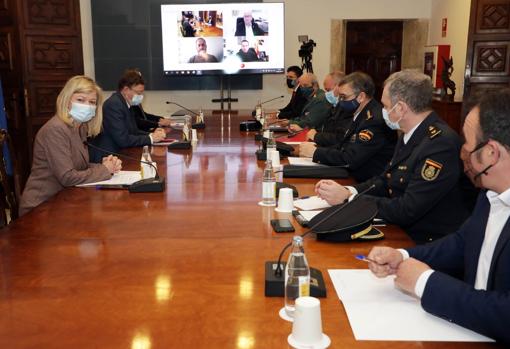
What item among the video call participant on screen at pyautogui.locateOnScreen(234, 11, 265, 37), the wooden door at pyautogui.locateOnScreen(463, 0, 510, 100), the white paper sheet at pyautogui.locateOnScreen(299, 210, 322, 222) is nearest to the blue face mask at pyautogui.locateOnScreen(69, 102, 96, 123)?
the white paper sheet at pyautogui.locateOnScreen(299, 210, 322, 222)

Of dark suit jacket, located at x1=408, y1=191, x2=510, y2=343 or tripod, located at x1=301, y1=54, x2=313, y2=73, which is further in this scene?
tripod, located at x1=301, y1=54, x2=313, y2=73

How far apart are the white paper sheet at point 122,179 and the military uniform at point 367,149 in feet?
3.65

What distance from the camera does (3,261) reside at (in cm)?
167

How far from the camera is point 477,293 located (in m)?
1.22

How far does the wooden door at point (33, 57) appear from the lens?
18.6ft

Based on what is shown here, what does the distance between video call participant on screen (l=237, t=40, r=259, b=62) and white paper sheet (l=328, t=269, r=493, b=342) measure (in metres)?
6.43

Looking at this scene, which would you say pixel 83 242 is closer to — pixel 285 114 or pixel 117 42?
pixel 285 114

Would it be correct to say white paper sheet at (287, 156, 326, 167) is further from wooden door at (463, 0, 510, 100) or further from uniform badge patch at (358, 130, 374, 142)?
wooden door at (463, 0, 510, 100)

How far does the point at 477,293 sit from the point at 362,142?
2095mm

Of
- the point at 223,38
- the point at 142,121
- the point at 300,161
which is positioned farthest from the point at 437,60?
the point at 300,161

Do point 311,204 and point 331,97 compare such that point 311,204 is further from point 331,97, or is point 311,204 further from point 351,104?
point 331,97

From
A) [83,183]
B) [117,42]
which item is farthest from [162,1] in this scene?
[83,183]

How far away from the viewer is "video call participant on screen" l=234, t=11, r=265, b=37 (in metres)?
7.54

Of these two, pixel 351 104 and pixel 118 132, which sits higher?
pixel 351 104
